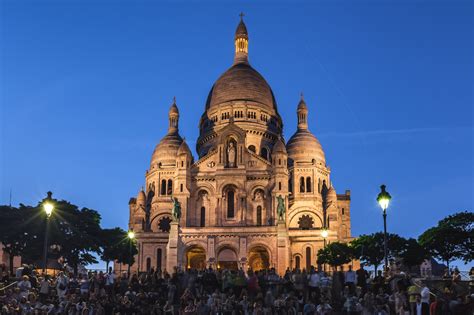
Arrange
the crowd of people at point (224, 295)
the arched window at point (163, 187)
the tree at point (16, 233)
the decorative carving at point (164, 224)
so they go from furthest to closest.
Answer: the arched window at point (163, 187), the decorative carving at point (164, 224), the tree at point (16, 233), the crowd of people at point (224, 295)

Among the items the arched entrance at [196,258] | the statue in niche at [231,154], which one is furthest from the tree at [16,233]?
the statue in niche at [231,154]

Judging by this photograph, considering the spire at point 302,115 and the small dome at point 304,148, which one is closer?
the small dome at point 304,148

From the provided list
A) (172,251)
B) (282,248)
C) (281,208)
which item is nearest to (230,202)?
(281,208)

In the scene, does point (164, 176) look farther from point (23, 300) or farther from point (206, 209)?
point (23, 300)

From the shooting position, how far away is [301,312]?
30188 millimetres

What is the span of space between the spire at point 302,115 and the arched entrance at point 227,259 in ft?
83.4

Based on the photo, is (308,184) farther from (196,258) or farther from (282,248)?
(196,258)

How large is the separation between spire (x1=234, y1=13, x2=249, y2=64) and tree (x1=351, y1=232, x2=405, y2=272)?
1772 inches

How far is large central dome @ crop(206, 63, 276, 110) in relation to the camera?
8656 centimetres

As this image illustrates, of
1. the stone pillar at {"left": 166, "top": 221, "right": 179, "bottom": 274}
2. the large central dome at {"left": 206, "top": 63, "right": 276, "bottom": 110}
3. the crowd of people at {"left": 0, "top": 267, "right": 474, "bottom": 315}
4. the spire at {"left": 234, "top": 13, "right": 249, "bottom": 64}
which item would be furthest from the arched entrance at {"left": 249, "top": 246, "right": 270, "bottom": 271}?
the spire at {"left": 234, "top": 13, "right": 249, "bottom": 64}

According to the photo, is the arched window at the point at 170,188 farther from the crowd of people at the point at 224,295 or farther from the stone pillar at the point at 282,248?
the crowd of people at the point at 224,295

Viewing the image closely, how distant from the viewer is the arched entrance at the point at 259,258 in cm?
6688

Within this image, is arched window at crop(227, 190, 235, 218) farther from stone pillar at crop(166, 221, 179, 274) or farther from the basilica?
stone pillar at crop(166, 221, 179, 274)

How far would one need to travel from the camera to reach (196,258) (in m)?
69.8
